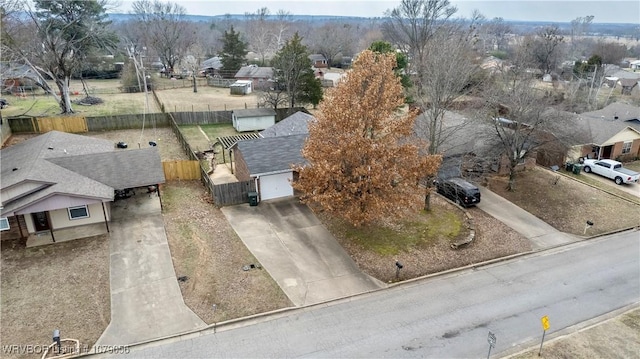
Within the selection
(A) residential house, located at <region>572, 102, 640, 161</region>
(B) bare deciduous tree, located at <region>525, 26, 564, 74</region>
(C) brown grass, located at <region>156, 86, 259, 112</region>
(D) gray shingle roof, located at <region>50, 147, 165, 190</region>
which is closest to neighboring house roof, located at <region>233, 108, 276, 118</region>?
(C) brown grass, located at <region>156, 86, 259, 112</region>

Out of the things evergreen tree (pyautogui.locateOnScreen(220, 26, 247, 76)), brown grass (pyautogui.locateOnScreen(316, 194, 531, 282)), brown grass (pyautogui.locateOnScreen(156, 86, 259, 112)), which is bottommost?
brown grass (pyautogui.locateOnScreen(316, 194, 531, 282))

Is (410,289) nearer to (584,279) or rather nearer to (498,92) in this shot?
(584,279)

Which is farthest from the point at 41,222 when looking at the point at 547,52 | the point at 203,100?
the point at 547,52

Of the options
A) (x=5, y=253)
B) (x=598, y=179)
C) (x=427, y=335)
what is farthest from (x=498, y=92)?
(x=5, y=253)

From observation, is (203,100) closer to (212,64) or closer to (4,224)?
(212,64)

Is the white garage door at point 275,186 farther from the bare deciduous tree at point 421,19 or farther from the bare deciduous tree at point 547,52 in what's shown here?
the bare deciduous tree at point 547,52

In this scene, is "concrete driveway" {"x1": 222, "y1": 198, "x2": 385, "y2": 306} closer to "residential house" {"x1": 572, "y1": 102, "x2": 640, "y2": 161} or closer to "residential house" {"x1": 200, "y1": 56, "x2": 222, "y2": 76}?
"residential house" {"x1": 572, "y1": 102, "x2": 640, "y2": 161}
